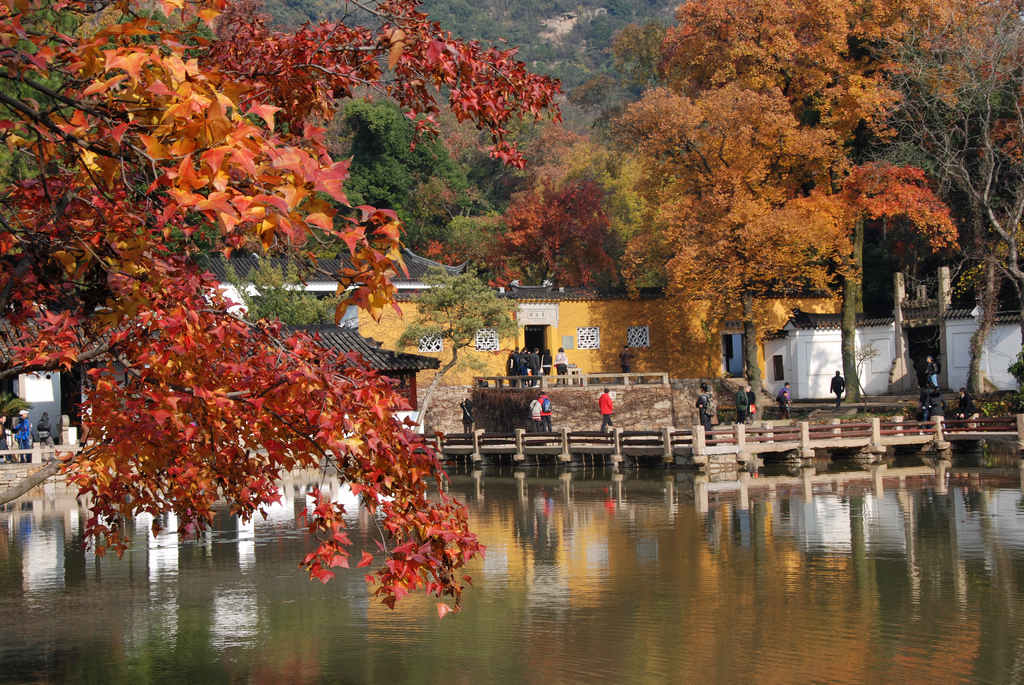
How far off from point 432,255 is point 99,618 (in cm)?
3491

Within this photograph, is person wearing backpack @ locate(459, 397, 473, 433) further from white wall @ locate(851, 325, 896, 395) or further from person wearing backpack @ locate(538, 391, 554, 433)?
white wall @ locate(851, 325, 896, 395)

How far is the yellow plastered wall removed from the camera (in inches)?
1555

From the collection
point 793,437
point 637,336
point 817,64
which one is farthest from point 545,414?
point 817,64

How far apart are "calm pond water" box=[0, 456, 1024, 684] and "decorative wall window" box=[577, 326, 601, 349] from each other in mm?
20052

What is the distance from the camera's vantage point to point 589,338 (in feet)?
133

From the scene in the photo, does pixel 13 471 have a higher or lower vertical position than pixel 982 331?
lower

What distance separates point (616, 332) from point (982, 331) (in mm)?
12790

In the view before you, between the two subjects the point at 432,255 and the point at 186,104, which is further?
the point at 432,255

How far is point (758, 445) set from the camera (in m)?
26.3

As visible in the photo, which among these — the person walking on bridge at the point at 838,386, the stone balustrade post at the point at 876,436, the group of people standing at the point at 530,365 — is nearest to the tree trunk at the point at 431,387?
the group of people standing at the point at 530,365

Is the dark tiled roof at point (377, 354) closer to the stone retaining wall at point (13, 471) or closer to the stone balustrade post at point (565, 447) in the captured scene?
the stone balustrade post at point (565, 447)

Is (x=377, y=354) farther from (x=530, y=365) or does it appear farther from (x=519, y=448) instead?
(x=530, y=365)

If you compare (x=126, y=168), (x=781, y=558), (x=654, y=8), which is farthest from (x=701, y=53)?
(x=654, y=8)

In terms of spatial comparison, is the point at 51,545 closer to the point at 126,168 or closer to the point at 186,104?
the point at 126,168
